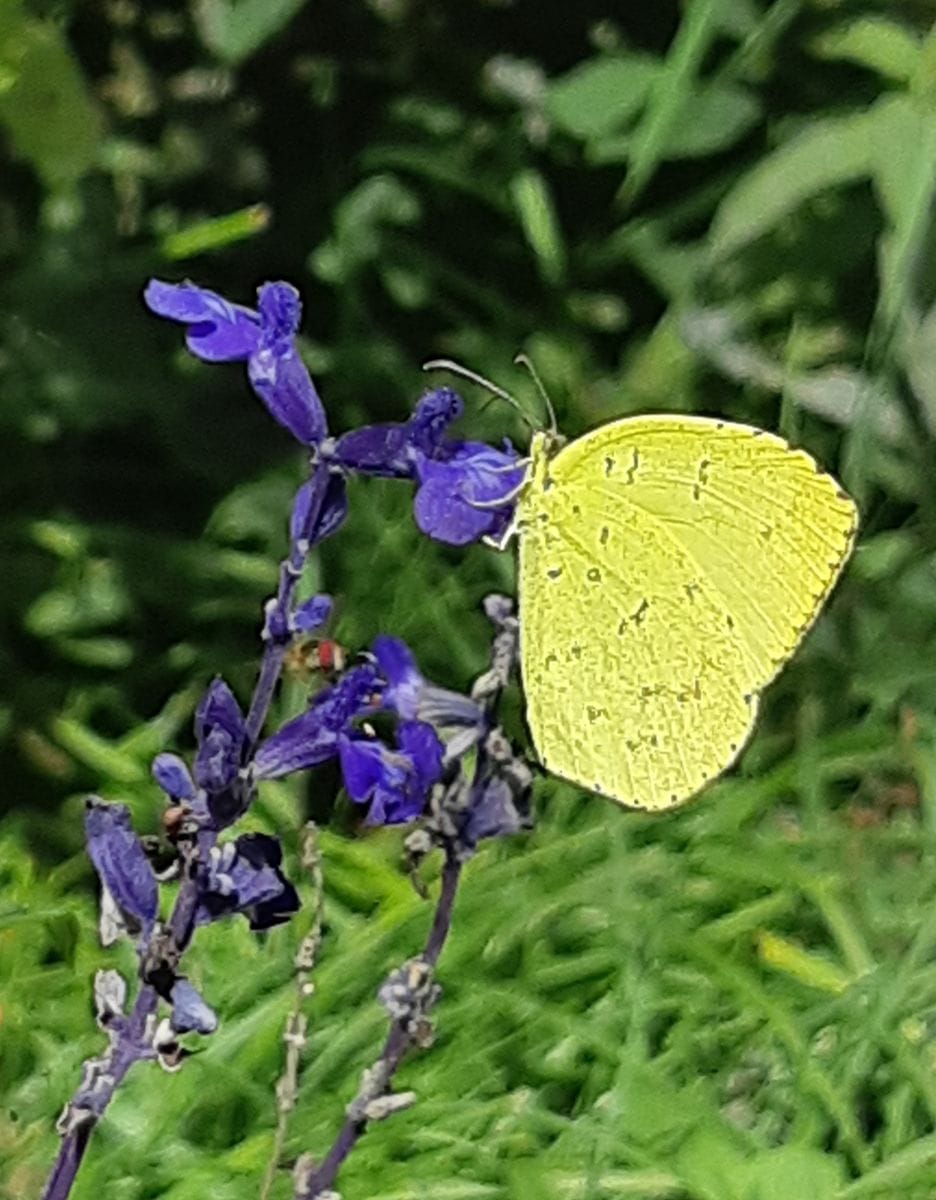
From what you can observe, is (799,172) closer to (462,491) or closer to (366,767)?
(462,491)

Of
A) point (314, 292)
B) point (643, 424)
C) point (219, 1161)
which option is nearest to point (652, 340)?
point (314, 292)

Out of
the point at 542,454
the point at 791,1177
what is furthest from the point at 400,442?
the point at 791,1177

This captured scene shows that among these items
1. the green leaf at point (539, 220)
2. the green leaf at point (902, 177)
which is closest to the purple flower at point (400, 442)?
the green leaf at point (902, 177)

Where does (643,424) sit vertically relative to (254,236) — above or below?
above

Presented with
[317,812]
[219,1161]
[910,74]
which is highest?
[910,74]

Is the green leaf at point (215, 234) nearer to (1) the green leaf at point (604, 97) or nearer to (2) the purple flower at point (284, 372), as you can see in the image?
(1) the green leaf at point (604, 97)

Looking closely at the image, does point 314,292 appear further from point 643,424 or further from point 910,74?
point 643,424
